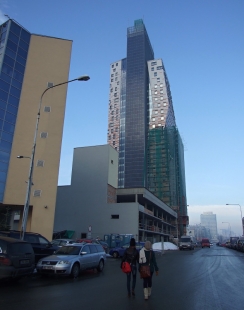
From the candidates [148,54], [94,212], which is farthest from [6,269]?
[148,54]

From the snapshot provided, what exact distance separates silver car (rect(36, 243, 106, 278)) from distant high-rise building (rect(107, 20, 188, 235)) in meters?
74.2

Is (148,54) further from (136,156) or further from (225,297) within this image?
(225,297)

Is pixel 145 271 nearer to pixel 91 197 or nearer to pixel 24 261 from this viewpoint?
pixel 24 261

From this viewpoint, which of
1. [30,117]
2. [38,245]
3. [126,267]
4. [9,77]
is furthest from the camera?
[30,117]

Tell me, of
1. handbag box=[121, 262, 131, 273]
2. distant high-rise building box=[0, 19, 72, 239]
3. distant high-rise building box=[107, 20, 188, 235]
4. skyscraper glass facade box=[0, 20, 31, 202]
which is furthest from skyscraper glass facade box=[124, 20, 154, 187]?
handbag box=[121, 262, 131, 273]

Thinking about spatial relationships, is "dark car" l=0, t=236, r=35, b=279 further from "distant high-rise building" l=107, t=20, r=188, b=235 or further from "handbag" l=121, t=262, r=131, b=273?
"distant high-rise building" l=107, t=20, r=188, b=235

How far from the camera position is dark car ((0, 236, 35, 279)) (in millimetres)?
9062

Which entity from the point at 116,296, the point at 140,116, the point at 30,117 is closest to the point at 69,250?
the point at 116,296

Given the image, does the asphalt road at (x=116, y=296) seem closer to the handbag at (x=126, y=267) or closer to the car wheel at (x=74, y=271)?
the handbag at (x=126, y=267)

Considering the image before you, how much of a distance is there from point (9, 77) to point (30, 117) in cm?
471

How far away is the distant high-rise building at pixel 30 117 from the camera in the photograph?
88.9 feet

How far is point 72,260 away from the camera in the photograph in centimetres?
1140

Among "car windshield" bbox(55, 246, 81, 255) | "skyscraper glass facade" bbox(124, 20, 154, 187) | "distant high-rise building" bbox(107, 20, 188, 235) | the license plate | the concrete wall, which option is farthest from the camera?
"skyscraper glass facade" bbox(124, 20, 154, 187)

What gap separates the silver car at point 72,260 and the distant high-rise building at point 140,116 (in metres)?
74.2
